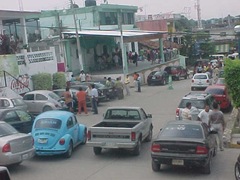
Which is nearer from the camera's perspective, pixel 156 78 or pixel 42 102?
pixel 42 102

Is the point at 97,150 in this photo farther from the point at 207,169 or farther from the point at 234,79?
the point at 234,79

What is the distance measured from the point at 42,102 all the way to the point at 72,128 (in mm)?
9141

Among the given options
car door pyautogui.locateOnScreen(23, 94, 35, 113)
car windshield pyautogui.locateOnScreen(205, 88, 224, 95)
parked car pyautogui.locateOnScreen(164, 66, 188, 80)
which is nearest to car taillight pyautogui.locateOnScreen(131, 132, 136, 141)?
car door pyautogui.locateOnScreen(23, 94, 35, 113)

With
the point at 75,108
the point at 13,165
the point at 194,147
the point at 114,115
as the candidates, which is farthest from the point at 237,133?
the point at 75,108

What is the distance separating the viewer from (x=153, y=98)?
109ft

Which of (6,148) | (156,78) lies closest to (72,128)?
(6,148)

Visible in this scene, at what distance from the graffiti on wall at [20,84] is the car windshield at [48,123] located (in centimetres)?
1382

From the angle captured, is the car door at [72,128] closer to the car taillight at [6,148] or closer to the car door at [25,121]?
the car door at [25,121]

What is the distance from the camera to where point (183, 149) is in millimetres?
12500

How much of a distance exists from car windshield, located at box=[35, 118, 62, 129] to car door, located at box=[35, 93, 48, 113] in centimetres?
914

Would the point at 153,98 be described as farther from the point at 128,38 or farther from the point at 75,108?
the point at 128,38

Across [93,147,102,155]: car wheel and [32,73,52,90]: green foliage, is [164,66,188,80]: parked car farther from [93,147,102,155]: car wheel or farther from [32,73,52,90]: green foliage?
[93,147,102,155]: car wheel

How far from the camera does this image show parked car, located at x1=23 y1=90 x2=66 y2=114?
81.3ft

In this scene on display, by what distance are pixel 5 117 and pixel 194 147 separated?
26.1ft
